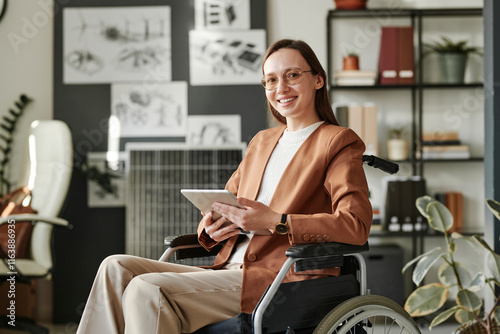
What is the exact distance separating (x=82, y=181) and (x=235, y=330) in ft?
8.53

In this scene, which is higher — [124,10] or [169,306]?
[124,10]

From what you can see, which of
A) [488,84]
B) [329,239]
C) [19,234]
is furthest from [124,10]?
[329,239]

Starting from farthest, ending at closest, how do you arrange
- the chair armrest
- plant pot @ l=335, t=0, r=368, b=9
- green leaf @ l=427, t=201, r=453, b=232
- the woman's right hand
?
plant pot @ l=335, t=0, r=368, b=9, the chair armrest, green leaf @ l=427, t=201, r=453, b=232, the woman's right hand

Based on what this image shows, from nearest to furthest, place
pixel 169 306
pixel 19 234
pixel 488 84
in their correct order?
pixel 169 306 < pixel 488 84 < pixel 19 234

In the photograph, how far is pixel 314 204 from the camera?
5.69ft

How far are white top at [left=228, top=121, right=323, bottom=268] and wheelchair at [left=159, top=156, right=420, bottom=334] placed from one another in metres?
0.25

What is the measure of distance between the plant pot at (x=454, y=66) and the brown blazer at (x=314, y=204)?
2.29 metres

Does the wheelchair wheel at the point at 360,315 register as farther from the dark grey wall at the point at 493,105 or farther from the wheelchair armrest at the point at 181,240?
the dark grey wall at the point at 493,105

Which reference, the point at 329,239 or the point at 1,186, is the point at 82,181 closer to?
the point at 1,186

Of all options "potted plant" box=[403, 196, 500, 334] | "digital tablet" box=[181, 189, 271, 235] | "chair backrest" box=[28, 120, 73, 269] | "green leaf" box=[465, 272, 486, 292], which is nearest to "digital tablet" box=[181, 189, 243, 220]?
"digital tablet" box=[181, 189, 271, 235]

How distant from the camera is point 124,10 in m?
3.89

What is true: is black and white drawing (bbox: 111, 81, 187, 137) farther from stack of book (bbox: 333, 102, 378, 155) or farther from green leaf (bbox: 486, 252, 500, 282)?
green leaf (bbox: 486, 252, 500, 282)

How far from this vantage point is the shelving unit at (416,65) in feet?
12.4

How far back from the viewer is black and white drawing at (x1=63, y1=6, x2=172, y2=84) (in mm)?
3869
